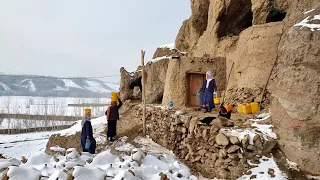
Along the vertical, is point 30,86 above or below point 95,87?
below

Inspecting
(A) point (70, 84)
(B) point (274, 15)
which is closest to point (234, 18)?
(B) point (274, 15)

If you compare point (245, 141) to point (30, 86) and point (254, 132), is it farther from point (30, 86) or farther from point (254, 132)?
point (30, 86)

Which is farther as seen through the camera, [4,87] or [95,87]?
[95,87]

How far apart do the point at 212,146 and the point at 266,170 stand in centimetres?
129

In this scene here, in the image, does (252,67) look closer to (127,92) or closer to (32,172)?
(32,172)

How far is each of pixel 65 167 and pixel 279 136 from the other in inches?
153

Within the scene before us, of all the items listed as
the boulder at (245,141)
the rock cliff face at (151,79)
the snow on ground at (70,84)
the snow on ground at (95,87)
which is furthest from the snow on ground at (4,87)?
the boulder at (245,141)

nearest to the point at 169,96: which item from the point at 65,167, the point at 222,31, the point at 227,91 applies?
the point at 227,91

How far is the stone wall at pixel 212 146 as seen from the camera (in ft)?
16.3

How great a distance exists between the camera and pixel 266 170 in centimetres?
465

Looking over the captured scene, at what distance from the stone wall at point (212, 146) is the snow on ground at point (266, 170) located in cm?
12

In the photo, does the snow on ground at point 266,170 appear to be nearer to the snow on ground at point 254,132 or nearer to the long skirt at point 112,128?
the snow on ground at point 254,132

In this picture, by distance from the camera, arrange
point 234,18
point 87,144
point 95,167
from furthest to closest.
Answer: point 234,18
point 87,144
point 95,167

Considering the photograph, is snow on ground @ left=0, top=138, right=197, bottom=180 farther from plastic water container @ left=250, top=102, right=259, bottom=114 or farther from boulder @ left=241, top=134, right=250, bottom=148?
plastic water container @ left=250, top=102, right=259, bottom=114
